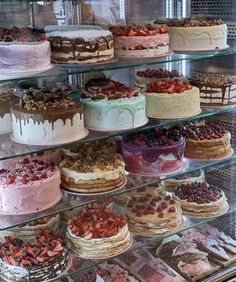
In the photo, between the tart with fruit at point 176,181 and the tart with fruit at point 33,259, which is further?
the tart with fruit at point 176,181

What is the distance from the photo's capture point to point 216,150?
239 centimetres

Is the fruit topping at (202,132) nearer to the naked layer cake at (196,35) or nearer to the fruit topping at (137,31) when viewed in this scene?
the naked layer cake at (196,35)

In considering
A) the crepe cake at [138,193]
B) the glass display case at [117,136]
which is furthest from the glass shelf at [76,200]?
the crepe cake at [138,193]

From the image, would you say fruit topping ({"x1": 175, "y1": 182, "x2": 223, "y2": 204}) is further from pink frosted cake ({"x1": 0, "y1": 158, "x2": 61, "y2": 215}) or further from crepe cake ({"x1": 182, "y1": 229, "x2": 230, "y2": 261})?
pink frosted cake ({"x1": 0, "y1": 158, "x2": 61, "y2": 215})

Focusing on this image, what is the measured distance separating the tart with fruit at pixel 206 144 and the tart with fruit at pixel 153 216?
27 centimetres

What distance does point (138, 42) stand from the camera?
6.58ft

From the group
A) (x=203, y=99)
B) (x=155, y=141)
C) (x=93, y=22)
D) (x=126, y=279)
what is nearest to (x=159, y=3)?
(x=93, y=22)

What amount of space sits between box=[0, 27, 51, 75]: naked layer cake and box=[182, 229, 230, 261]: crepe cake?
1.38 metres

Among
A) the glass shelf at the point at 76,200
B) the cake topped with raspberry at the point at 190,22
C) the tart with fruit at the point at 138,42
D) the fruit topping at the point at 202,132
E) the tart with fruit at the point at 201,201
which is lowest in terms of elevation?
the tart with fruit at the point at 201,201

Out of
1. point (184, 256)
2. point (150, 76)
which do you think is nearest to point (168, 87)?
point (150, 76)

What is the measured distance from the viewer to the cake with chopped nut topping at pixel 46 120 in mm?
1757

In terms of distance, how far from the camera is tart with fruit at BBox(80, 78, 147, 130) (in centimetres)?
193

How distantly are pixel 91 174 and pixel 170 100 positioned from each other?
50 centimetres

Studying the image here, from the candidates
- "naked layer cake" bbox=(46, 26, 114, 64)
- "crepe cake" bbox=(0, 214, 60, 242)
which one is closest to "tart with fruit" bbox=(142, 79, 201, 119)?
"naked layer cake" bbox=(46, 26, 114, 64)
